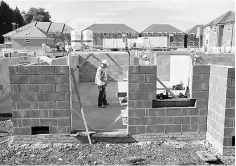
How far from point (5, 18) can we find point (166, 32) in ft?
138

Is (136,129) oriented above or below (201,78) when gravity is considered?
below

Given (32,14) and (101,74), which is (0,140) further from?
(32,14)

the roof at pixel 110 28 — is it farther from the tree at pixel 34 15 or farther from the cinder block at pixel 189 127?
the cinder block at pixel 189 127

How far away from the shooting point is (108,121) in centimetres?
601

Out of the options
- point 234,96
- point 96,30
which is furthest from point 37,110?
point 96,30

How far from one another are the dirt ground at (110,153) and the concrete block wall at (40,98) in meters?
0.41

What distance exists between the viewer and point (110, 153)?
4527mm

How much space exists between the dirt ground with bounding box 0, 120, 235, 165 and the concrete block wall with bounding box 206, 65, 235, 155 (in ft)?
0.76

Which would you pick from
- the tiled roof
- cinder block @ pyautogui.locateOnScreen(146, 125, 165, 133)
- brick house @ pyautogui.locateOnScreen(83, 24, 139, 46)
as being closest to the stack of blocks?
cinder block @ pyautogui.locateOnScreen(146, 125, 165, 133)

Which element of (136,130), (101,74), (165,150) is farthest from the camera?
(101,74)

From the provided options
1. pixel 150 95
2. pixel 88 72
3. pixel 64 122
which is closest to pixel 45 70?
pixel 64 122

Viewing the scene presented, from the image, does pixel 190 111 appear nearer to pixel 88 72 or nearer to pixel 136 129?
pixel 136 129

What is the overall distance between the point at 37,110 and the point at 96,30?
56.7 metres

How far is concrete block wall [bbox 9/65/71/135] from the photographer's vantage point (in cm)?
472
